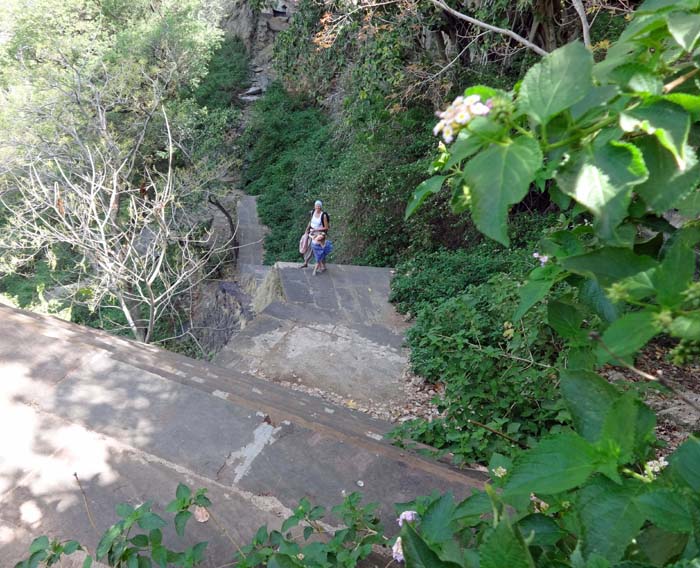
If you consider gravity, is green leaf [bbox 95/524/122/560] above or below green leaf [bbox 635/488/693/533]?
below

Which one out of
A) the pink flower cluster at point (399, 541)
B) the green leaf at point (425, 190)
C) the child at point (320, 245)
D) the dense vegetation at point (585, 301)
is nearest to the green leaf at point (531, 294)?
the dense vegetation at point (585, 301)

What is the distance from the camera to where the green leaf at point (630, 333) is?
655 mm

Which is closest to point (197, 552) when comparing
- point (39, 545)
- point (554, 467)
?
point (39, 545)

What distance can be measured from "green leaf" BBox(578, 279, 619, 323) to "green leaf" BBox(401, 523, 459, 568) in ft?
1.45

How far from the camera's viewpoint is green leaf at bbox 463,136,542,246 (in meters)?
0.59

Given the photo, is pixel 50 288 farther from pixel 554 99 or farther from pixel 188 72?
pixel 554 99

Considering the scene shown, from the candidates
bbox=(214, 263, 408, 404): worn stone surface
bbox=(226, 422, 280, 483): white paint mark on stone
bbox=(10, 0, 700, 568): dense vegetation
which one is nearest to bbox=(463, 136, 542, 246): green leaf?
bbox=(10, 0, 700, 568): dense vegetation

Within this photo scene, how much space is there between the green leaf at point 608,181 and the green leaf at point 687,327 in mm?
132

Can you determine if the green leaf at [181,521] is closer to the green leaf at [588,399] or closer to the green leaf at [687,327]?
the green leaf at [588,399]

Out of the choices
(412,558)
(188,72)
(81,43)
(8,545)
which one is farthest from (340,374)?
(188,72)

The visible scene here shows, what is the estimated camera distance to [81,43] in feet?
41.2

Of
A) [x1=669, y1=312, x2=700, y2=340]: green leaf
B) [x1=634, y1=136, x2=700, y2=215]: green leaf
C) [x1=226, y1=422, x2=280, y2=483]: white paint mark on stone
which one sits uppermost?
[x1=634, y1=136, x2=700, y2=215]: green leaf

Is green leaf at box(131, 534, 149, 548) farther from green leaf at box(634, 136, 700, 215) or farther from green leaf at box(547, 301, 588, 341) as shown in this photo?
green leaf at box(634, 136, 700, 215)

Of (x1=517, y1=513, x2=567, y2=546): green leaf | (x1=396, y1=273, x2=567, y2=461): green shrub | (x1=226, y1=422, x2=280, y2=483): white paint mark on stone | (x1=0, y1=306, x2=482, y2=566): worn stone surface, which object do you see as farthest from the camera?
(x1=396, y1=273, x2=567, y2=461): green shrub
